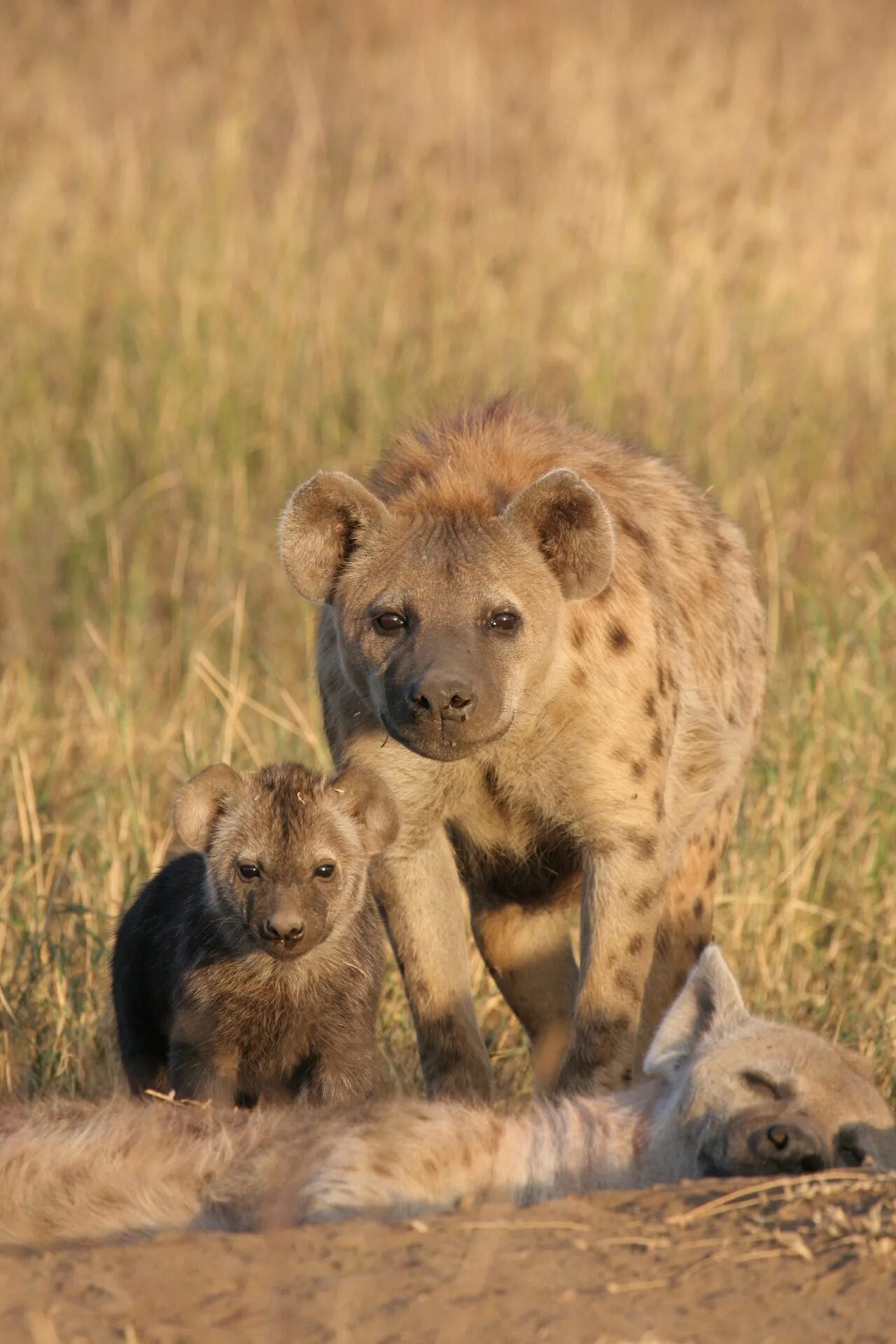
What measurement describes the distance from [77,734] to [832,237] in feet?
15.7

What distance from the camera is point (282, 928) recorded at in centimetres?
389

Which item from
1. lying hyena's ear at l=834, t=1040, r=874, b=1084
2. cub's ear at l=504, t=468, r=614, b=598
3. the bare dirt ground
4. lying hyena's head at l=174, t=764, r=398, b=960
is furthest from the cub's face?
the bare dirt ground

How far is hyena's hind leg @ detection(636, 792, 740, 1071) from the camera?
15.6 feet

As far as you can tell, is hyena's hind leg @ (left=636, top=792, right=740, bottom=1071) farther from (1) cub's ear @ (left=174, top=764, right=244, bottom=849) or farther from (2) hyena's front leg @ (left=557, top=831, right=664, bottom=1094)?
(1) cub's ear @ (left=174, top=764, right=244, bottom=849)

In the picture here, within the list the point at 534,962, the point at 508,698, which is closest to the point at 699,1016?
the point at 508,698

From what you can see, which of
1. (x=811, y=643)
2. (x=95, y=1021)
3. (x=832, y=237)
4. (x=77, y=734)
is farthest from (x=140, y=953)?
(x=832, y=237)

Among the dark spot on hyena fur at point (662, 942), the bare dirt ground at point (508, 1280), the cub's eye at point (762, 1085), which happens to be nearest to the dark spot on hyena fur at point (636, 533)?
the dark spot on hyena fur at point (662, 942)

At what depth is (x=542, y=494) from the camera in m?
4.07

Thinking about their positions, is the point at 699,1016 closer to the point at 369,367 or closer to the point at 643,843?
the point at 643,843

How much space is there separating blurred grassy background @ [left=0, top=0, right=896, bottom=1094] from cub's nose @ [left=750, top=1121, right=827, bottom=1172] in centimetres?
140

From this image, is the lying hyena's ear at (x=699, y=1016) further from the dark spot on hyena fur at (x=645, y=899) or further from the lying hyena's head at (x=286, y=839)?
the lying hyena's head at (x=286, y=839)

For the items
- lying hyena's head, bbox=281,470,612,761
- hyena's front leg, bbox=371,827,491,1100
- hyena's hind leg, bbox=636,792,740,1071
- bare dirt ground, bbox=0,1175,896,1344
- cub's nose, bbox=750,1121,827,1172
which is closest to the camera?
bare dirt ground, bbox=0,1175,896,1344

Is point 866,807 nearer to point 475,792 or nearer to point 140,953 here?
point 475,792

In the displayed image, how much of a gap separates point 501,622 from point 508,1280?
1.66 metres
